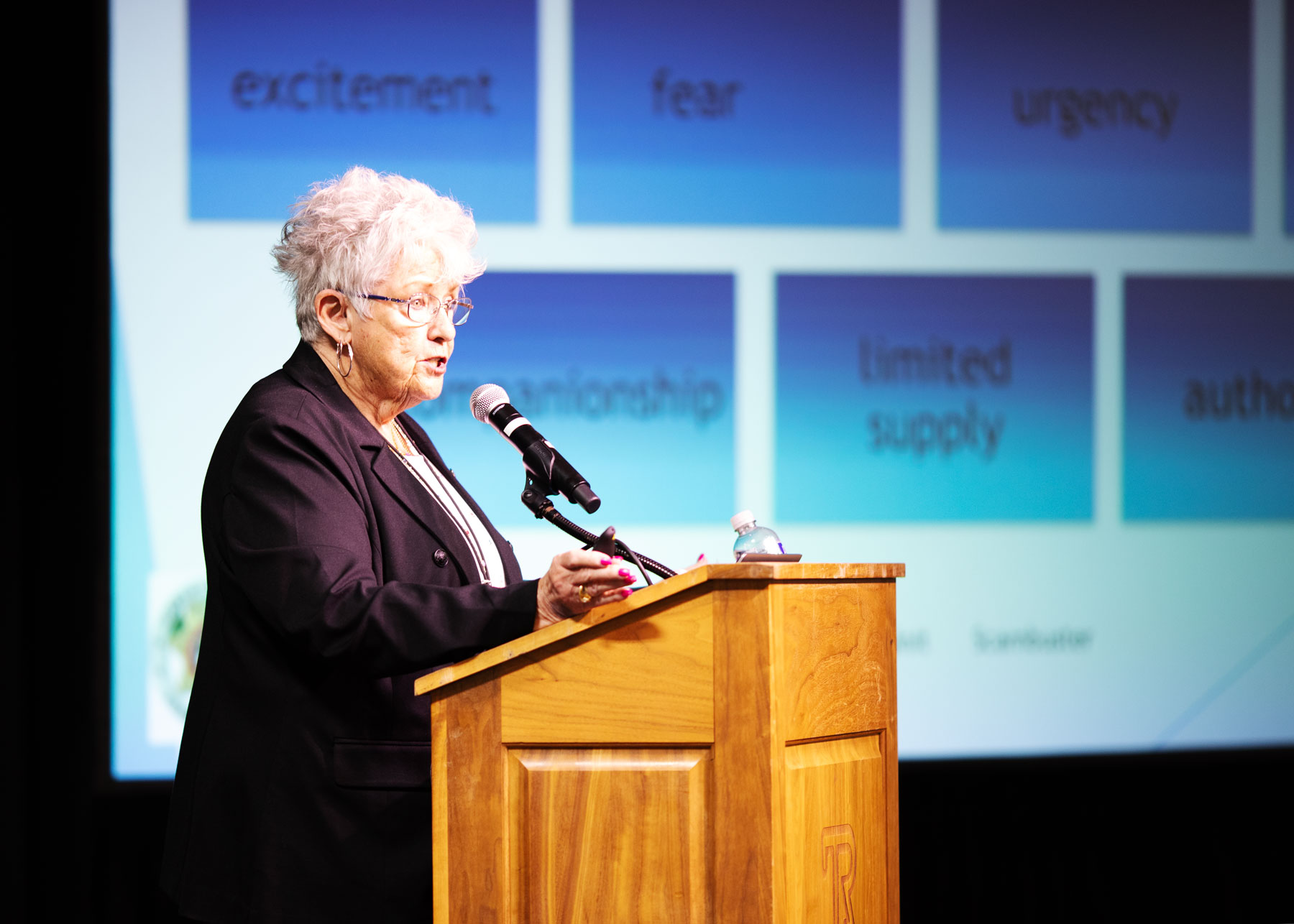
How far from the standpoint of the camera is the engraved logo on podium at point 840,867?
1.35 metres

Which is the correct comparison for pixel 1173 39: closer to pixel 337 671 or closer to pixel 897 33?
pixel 897 33

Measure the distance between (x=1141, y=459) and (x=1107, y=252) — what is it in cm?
62

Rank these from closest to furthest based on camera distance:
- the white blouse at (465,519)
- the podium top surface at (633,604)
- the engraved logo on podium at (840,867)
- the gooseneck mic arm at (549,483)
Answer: the podium top surface at (633,604) < the engraved logo on podium at (840,867) < the gooseneck mic arm at (549,483) < the white blouse at (465,519)

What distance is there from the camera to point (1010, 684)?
3248mm

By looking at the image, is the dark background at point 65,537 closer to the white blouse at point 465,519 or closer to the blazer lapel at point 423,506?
the white blouse at point 465,519

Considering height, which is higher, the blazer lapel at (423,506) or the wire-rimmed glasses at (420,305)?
the wire-rimmed glasses at (420,305)

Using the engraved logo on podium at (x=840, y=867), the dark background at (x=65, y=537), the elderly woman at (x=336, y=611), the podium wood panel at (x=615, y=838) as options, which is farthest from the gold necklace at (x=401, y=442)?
the dark background at (x=65, y=537)

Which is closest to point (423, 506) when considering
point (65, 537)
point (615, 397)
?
point (615, 397)

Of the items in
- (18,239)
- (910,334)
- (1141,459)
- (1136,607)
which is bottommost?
(1136,607)

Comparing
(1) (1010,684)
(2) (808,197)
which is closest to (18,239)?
(2) (808,197)

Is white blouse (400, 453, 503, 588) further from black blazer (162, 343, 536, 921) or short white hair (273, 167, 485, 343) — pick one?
short white hair (273, 167, 485, 343)

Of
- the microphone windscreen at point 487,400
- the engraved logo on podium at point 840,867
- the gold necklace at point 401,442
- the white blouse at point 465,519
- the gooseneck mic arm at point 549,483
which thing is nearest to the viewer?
the engraved logo on podium at point 840,867

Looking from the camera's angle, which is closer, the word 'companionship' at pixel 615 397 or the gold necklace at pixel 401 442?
the gold necklace at pixel 401 442

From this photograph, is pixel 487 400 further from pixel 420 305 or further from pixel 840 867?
pixel 840 867
